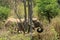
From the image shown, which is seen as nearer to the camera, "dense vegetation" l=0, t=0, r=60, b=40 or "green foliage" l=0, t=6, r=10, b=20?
"dense vegetation" l=0, t=0, r=60, b=40

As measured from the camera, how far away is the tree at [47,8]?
1116 centimetres

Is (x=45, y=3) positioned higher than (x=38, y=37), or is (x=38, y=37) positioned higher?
(x=45, y=3)

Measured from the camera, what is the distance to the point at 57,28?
898 cm

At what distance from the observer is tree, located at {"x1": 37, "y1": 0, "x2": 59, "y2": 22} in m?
11.2

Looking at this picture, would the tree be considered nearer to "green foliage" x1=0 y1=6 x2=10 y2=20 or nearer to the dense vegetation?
the dense vegetation

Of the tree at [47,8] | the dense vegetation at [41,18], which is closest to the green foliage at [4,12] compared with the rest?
the dense vegetation at [41,18]

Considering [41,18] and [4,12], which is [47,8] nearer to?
[41,18]

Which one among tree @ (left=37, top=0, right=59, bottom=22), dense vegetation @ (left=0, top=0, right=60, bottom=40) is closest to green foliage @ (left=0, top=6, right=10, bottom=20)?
→ dense vegetation @ (left=0, top=0, right=60, bottom=40)

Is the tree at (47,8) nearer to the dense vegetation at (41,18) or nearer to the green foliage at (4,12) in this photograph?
the dense vegetation at (41,18)

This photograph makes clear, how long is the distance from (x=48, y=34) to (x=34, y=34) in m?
0.61

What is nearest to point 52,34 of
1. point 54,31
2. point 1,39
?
point 54,31

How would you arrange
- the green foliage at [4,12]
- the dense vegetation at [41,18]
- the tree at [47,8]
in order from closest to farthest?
1. the dense vegetation at [41,18]
2. the tree at [47,8]
3. the green foliage at [4,12]

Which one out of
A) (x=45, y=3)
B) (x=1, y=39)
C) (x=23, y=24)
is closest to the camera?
(x=1, y=39)

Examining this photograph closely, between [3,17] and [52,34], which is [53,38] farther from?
[3,17]
